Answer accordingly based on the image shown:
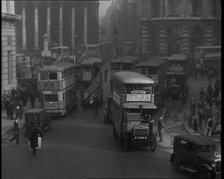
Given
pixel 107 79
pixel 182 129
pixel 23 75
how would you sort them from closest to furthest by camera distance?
pixel 182 129, pixel 23 75, pixel 107 79

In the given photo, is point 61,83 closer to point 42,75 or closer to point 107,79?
point 42,75

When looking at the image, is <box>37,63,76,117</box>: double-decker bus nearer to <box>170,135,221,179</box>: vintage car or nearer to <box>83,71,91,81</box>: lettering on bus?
<box>83,71,91,81</box>: lettering on bus

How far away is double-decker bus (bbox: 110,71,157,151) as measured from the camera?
9.98 meters

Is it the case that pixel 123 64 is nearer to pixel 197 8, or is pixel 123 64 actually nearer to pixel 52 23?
pixel 52 23

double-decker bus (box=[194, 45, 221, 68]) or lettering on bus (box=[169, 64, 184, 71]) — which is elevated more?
double-decker bus (box=[194, 45, 221, 68])

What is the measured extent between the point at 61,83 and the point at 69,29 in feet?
6.24

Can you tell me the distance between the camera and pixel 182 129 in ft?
34.6

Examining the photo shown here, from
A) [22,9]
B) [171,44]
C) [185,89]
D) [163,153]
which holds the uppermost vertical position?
[22,9]

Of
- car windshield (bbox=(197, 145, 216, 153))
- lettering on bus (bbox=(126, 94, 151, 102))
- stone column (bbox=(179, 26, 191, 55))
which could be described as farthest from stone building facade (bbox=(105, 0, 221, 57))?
car windshield (bbox=(197, 145, 216, 153))

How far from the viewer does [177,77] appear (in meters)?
17.6

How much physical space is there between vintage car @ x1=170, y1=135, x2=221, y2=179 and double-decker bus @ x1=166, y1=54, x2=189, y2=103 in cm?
619

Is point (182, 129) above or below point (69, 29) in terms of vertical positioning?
below

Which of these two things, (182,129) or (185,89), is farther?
(185,89)

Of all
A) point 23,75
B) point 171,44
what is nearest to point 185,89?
point 171,44
